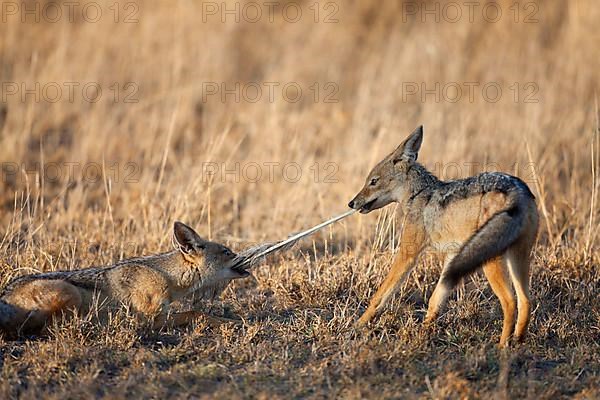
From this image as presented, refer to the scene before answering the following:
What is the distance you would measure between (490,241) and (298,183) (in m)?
4.59

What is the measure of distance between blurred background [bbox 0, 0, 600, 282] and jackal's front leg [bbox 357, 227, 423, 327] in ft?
7.28

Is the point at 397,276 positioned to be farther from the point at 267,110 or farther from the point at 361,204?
the point at 267,110

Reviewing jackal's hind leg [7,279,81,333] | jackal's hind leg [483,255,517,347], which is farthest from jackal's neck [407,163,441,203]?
jackal's hind leg [7,279,81,333]

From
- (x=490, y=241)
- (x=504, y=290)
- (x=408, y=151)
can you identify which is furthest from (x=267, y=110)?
(x=490, y=241)

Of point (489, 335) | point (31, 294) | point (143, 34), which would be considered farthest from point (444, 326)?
point (143, 34)

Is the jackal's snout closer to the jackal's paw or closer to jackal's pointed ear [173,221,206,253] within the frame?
the jackal's paw

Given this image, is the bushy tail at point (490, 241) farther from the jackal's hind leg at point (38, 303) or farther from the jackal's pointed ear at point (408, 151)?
the jackal's hind leg at point (38, 303)

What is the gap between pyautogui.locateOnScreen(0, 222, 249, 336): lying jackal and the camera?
6594 millimetres

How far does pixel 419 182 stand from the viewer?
7430 mm

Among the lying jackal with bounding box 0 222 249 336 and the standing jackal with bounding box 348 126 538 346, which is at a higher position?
the standing jackal with bounding box 348 126 538 346

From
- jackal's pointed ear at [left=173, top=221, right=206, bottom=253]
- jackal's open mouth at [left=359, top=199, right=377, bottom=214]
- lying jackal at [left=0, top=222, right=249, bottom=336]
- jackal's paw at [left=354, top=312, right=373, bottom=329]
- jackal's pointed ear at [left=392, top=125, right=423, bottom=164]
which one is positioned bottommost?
jackal's paw at [left=354, top=312, right=373, bottom=329]

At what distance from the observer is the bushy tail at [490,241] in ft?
20.1

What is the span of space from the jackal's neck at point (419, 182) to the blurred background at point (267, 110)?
199 centimetres

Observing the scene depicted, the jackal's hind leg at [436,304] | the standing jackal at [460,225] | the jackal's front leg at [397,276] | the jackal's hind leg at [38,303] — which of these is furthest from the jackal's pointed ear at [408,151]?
the jackal's hind leg at [38,303]
